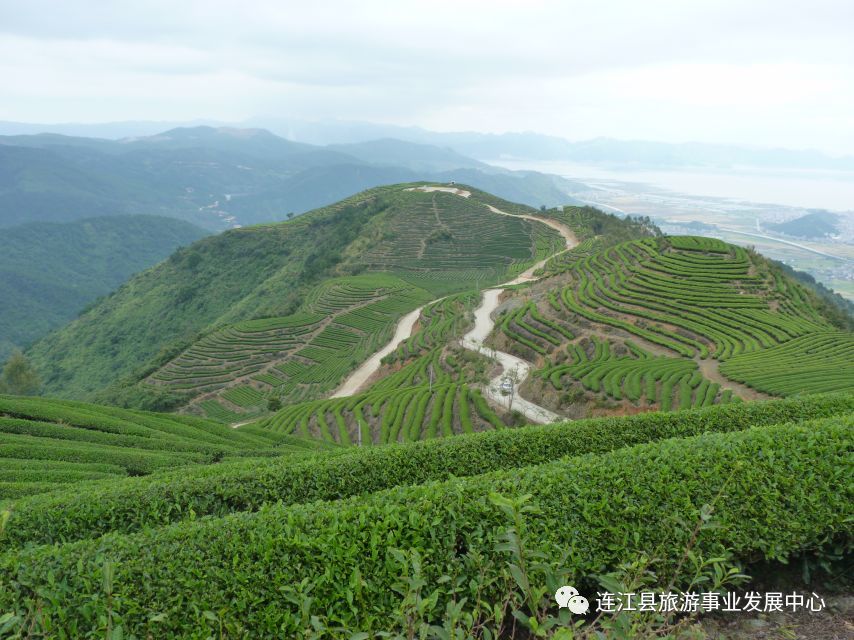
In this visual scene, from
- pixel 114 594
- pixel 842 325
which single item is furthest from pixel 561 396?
pixel 842 325

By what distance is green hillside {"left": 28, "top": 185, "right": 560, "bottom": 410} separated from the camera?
5406 cm

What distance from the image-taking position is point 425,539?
5.88 meters

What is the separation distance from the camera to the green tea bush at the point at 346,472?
28.2 ft

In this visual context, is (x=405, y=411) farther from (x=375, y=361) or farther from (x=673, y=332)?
(x=673, y=332)

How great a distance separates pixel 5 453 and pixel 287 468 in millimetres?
11458

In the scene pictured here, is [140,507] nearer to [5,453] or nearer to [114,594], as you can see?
[114,594]

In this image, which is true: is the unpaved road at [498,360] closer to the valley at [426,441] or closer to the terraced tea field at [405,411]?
the valley at [426,441]

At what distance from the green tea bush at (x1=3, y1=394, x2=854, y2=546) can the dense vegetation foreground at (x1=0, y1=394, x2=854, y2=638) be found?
67 millimetres

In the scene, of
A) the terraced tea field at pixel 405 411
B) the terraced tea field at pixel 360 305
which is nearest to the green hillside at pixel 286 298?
the terraced tea field at pixel 360 305

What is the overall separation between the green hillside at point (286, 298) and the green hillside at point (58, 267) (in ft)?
137

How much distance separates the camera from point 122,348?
271 ft

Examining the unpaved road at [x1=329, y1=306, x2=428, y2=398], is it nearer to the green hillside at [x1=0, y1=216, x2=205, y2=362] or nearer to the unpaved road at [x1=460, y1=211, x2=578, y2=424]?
the unpaved road at [x1=460, y1=211, x2=578, y2=424]

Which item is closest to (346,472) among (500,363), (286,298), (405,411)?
(405,411)

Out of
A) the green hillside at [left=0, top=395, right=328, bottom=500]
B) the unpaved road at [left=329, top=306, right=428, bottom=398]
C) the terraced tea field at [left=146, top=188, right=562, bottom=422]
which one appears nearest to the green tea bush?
the green hillside at [left=0, top=395, right=328, bottom=500]
